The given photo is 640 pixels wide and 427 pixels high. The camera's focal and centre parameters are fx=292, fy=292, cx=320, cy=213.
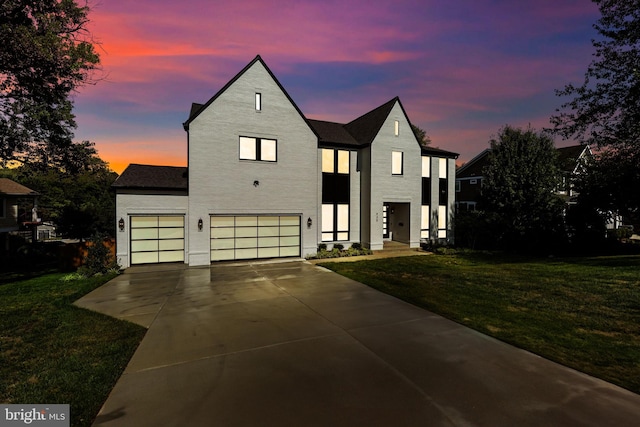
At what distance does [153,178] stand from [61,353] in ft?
37.7

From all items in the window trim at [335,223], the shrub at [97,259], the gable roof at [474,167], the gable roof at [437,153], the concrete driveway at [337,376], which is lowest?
the concrete driveway at [337,376]

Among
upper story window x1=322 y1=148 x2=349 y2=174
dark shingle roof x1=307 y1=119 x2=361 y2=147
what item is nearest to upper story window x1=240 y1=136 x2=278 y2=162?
dark shingle roof x1=307 y1=119 x2=361 y2=147

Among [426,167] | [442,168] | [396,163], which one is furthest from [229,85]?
[442,168]

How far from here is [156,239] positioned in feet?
50.9

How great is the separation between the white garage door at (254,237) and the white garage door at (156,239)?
1808 millimetres

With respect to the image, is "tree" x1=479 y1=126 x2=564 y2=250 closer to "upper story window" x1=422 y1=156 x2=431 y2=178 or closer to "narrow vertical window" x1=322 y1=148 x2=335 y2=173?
"upper story window" x1=422 y1=156 x2=431 y2=178

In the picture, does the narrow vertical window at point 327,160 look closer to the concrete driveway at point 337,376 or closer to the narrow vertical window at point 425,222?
the narrow vertical window at point 425,222

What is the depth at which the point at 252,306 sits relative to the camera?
351 inches

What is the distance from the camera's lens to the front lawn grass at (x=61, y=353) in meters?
4.52

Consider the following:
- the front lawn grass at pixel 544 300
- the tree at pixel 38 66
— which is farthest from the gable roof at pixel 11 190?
the front lawn grass at pixel 544 300

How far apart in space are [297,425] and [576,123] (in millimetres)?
20635

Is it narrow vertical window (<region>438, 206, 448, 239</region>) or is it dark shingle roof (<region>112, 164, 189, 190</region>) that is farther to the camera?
A: narrow vertical window (<region>438, 206, 448, 239</region>)

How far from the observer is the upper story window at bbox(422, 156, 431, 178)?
22.1 meters

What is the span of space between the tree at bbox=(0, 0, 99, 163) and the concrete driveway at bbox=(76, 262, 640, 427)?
10.5m
